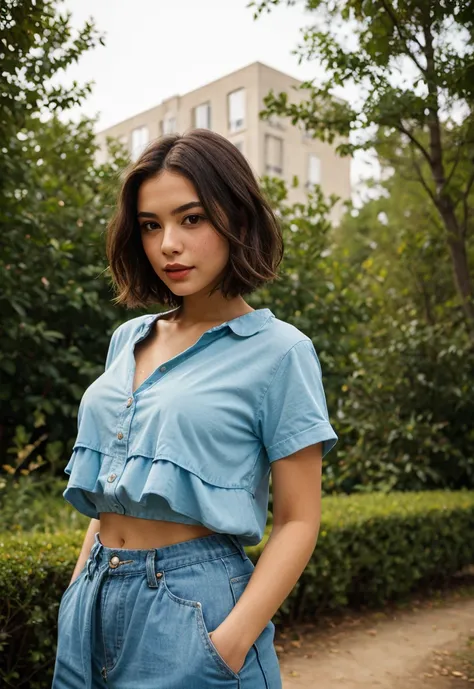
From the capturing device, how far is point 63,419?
6027 mm

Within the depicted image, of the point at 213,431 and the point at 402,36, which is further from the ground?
the point at 402,36

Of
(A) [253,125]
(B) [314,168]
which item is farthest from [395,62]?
(B) [314,168]

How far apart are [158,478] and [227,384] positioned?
24 centimetres

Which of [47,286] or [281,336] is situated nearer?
[281,336]

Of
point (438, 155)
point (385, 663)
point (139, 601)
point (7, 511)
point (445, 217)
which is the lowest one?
point (385, 663)

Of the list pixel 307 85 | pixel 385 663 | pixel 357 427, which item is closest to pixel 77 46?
pixel 307 85

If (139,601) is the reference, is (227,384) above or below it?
above

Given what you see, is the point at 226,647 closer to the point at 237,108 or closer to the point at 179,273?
the point at 179,273

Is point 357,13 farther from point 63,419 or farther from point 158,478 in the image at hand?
point 63,419

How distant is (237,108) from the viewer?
2170 centimetres

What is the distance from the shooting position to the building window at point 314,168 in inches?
950

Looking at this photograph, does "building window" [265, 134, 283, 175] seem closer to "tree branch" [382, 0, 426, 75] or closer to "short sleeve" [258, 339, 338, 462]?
"tree branch" [382, 0, 426, 75]

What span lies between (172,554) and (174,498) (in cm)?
13

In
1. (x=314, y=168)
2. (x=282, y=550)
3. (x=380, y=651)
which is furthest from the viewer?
(x=314, y=168)
